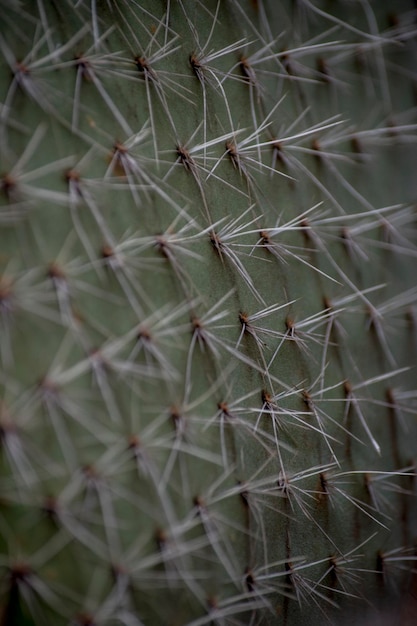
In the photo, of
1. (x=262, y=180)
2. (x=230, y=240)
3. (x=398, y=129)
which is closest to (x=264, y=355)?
(x=230, y=240)

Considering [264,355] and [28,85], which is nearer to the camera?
[28,85]

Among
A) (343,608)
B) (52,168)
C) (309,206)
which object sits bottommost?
(343,608)

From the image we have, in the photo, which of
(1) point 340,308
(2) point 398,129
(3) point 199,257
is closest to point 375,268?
(1) point 340,308

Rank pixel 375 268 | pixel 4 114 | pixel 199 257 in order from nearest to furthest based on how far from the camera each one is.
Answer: pixel 4 114, pixel 199 257, pixel 375 268

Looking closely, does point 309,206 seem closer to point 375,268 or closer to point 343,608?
point 375,268

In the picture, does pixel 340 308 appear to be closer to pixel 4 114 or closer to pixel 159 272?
pixel 159 272

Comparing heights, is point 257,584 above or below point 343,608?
above

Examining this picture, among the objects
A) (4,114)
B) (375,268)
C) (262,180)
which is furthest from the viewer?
(375,268)
